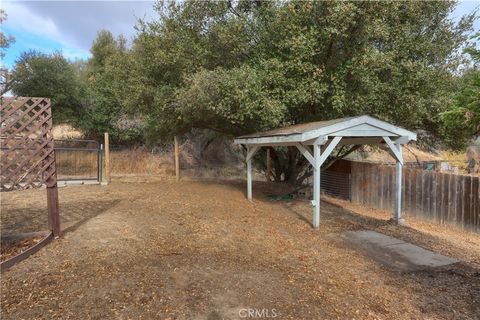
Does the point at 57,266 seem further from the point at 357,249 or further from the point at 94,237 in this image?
the point at 357,249

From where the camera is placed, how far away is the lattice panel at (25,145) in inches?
182

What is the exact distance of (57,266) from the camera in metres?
4.16

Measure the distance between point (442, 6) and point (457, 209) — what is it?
553 centimetres

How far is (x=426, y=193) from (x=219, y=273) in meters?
6.95

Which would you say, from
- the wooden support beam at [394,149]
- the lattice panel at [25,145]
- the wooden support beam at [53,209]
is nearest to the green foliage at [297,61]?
the wooden support beam at [394,149]

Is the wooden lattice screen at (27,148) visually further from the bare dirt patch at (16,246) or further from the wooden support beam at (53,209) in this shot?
the bare dirt patch at (16,246)

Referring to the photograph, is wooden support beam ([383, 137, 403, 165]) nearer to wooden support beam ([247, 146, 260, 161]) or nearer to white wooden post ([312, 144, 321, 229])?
white wooden post ([312, 144, 321, 229])

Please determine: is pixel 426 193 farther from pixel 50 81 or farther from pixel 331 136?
pixel 50 81

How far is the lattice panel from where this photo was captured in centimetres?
462

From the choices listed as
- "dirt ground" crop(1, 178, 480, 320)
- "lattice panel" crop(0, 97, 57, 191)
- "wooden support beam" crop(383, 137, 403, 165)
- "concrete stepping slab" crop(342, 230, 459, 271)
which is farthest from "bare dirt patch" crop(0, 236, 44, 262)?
"wooden support beam" crop(383, 137, 403, 165)

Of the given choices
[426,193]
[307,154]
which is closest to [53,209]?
[307,154]

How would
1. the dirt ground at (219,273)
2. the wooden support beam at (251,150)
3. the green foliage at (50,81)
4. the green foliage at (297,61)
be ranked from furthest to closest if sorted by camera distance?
the green foliage at (50,81) → the wooden support beam at (251,150) → the green foliage at (297,61) → the dirt ground at (219,273)

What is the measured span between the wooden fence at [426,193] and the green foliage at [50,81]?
46.2ft

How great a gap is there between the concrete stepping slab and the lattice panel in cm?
501
